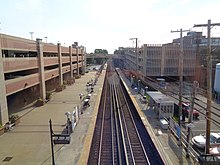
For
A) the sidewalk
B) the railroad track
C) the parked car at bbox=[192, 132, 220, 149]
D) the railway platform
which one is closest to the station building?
the sidewalk

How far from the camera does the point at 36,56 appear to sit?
30250 mm

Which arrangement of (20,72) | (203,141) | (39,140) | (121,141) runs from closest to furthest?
(203,141) < (39,140) < (121,141) < (20,72)

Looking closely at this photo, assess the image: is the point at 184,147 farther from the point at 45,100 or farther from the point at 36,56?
the point at 36,56

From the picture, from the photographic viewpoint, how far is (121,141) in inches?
693

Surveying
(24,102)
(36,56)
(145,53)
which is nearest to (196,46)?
(145,53)

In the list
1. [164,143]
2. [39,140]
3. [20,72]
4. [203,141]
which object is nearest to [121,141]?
[164,143]

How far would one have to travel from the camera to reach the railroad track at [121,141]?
14.3 meters

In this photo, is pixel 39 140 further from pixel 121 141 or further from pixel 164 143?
pixel 164 143

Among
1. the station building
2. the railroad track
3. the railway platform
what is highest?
the station building

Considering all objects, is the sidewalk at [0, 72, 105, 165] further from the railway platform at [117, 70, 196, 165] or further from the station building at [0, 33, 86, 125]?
the railway platform at [117, 70, 196, 165]

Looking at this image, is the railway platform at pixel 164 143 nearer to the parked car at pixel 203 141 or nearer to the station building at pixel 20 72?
the parked car at pixel 203 141

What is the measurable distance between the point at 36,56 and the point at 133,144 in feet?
67.9

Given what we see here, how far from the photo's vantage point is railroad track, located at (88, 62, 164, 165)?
14328 millimetres

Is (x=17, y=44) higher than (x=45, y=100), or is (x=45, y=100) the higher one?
(x=17, y=44)
